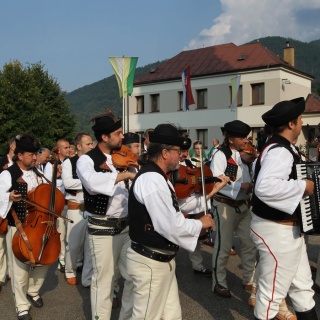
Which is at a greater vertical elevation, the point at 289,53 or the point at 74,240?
the point at 289,53

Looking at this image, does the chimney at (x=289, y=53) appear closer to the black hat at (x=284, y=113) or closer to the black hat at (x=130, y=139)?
the black hat at (x=130, y=139)

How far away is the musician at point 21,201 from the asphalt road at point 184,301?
0.24 metres

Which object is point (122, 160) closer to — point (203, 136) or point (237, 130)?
point (237, 130)

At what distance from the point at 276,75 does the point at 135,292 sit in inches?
1129

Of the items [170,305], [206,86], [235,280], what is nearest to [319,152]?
[235,280]

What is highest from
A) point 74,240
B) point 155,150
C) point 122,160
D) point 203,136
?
point 203,136

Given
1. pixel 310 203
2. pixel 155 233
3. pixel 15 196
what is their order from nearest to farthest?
pixel 155 233 → pixel 310 203 → pixel 15 196

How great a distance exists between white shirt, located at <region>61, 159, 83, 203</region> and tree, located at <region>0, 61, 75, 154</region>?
26.8 m

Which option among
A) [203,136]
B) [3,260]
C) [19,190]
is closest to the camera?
[19,190]

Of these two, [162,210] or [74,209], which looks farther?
[74,209]

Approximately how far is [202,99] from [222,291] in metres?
29.1

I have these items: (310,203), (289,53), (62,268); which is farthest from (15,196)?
(289,53)

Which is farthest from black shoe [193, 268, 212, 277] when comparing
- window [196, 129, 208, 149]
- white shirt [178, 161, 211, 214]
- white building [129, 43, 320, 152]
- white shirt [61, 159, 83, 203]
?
window [196, 129, 208, 149]

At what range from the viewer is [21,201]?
4.66m
